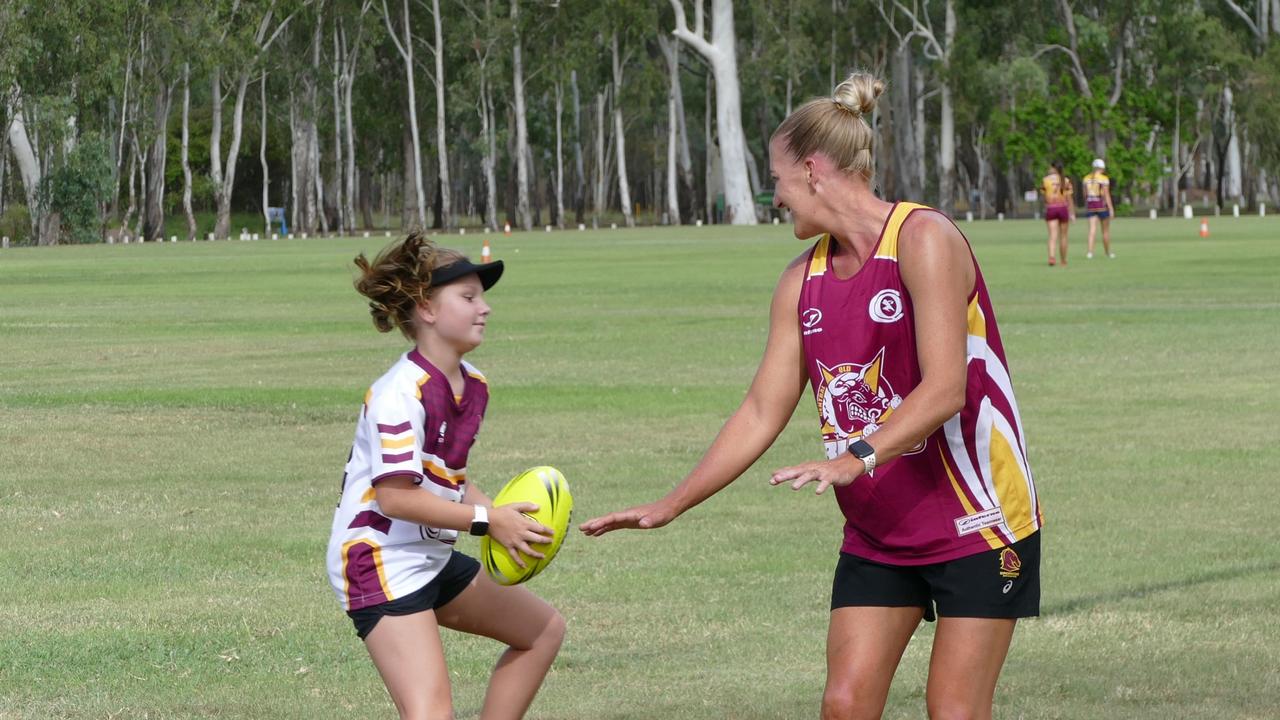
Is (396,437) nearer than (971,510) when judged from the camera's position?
No

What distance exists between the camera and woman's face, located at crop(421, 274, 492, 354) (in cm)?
538

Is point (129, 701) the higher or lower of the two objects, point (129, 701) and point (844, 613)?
the lower

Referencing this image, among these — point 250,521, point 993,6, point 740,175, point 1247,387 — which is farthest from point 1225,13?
point 250,521

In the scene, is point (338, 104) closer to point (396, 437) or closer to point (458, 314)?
point (458, 314)

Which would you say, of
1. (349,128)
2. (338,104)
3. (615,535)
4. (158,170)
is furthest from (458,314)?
(338,104)

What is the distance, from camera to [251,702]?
702 centimetres

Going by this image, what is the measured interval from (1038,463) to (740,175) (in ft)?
248

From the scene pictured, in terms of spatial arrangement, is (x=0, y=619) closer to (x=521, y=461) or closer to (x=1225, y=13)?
(x=521, y=461)

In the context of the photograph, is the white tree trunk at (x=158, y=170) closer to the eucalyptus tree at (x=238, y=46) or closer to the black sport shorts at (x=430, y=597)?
the eucalyptus tree at (x=238, y=46)

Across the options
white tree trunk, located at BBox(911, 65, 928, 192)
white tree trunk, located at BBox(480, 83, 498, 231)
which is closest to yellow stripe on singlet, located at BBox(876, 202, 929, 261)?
white tree trunk, located at BBox(480, 83, 498, 231)

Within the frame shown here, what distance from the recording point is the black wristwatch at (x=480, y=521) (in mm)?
5316

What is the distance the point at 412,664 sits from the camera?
17.4ft

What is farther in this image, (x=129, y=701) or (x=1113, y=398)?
(x=1113, y=398)

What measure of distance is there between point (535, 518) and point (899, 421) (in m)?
1.18
